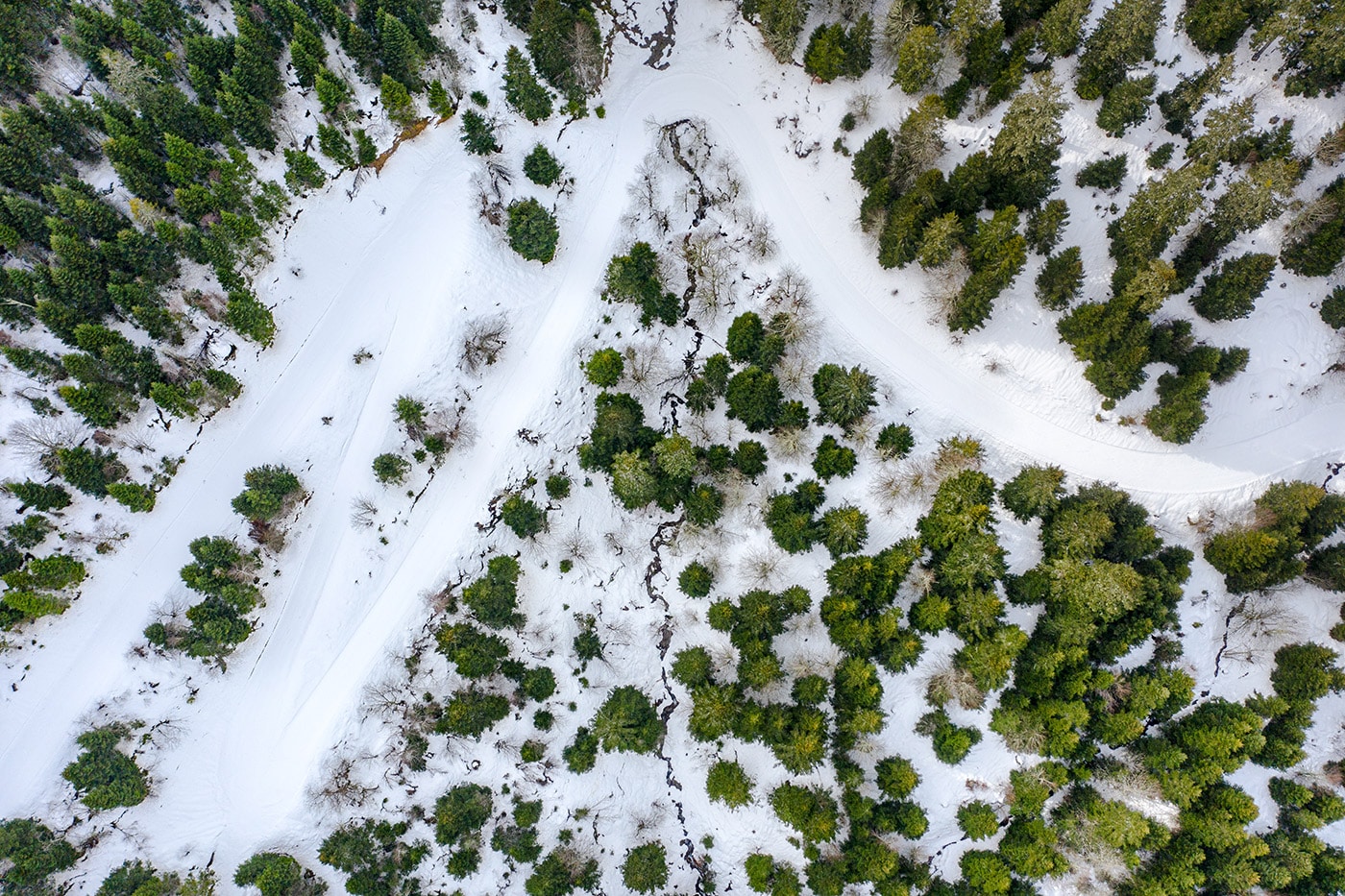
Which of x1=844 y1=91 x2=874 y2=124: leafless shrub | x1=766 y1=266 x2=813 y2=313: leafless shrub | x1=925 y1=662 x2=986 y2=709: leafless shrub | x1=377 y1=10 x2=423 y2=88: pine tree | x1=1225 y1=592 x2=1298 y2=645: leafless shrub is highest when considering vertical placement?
x1=844 y1=91 x2=874 y2=124: leafless shrub

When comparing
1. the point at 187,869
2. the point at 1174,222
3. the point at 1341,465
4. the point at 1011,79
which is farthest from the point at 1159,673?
the point at 187,869

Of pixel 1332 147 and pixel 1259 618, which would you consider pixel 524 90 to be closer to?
pixel 1332 147

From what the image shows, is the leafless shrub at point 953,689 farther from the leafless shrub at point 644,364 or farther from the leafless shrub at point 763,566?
the leafless shrub at point 644,364

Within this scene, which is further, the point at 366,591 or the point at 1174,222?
the point at 366,591

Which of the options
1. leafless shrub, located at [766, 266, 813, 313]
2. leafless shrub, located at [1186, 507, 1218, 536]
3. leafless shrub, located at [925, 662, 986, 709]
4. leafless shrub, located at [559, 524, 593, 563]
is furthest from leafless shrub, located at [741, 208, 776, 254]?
leafless shrub, located at [1186, 507, 1218, 536]

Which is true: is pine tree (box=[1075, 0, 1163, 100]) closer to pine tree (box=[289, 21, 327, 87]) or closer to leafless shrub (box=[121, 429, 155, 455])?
pine tree (box=[289, 21, 327, 87])

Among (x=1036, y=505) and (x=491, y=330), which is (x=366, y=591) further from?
(x=1036, y=505)

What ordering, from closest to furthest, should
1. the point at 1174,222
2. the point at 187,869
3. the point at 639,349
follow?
the point at 1174,222, the point at 187,869, the point at 639,349
